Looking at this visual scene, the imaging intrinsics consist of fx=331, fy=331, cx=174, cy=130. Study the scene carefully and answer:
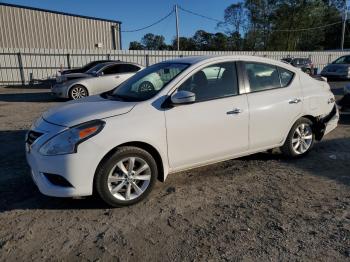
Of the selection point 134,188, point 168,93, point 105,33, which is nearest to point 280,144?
point 168,93

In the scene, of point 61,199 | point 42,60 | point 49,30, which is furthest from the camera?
point 49,30

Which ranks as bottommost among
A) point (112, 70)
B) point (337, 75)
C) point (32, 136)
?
point (32, 136)

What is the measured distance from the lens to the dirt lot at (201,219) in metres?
2.91

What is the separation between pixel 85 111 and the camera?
382 cm

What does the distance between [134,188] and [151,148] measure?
0.50 meters

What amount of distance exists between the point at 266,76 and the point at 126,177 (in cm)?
253

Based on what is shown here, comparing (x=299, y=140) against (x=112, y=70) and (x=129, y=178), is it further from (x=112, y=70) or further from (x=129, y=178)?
(x=112, y=70)

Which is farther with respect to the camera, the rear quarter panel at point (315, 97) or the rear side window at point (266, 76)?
the rear quarter panel at point (315, 97)

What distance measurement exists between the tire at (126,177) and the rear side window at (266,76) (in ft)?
6.11

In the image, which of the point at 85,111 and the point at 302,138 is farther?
the point at 302,138

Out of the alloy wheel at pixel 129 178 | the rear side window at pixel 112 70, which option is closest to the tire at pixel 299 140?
the alloy wheel at pixel 129 178

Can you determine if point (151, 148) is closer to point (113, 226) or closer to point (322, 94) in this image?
point (113, 226)

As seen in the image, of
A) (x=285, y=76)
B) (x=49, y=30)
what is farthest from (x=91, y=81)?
(x=49, y=30)

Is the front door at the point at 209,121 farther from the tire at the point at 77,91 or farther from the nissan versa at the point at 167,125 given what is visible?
the tire at the point at 77,91
